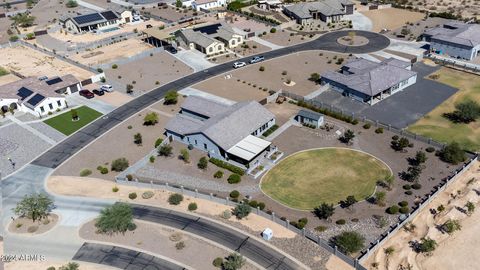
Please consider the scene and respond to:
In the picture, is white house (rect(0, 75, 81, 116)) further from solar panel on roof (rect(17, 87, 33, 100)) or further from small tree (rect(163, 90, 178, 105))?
small tree (rect(163, 90, 178, 105))

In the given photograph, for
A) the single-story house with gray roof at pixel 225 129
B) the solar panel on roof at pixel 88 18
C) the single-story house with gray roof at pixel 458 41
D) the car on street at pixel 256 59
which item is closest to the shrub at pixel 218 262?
the single-story house with gray roof at pixel 225 129

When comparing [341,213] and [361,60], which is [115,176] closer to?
[341,213]

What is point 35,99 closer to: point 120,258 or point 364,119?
point 120,258

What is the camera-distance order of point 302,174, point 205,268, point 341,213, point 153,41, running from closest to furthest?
point 205,268, point 341,213, point 302,174, point 153,41

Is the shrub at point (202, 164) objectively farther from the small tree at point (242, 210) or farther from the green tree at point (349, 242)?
the green tree at point (349, 242)

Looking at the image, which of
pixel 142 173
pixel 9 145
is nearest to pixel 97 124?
pixel 9 145

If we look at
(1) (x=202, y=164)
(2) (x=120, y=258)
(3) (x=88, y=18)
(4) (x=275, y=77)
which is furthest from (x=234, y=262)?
(3) (x=88, y=18)

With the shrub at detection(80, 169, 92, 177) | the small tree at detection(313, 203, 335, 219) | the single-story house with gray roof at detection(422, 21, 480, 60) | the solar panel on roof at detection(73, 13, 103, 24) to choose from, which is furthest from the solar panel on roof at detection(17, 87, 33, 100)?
the single-story house with gray roof at detection(422, 21, 480, 60)
